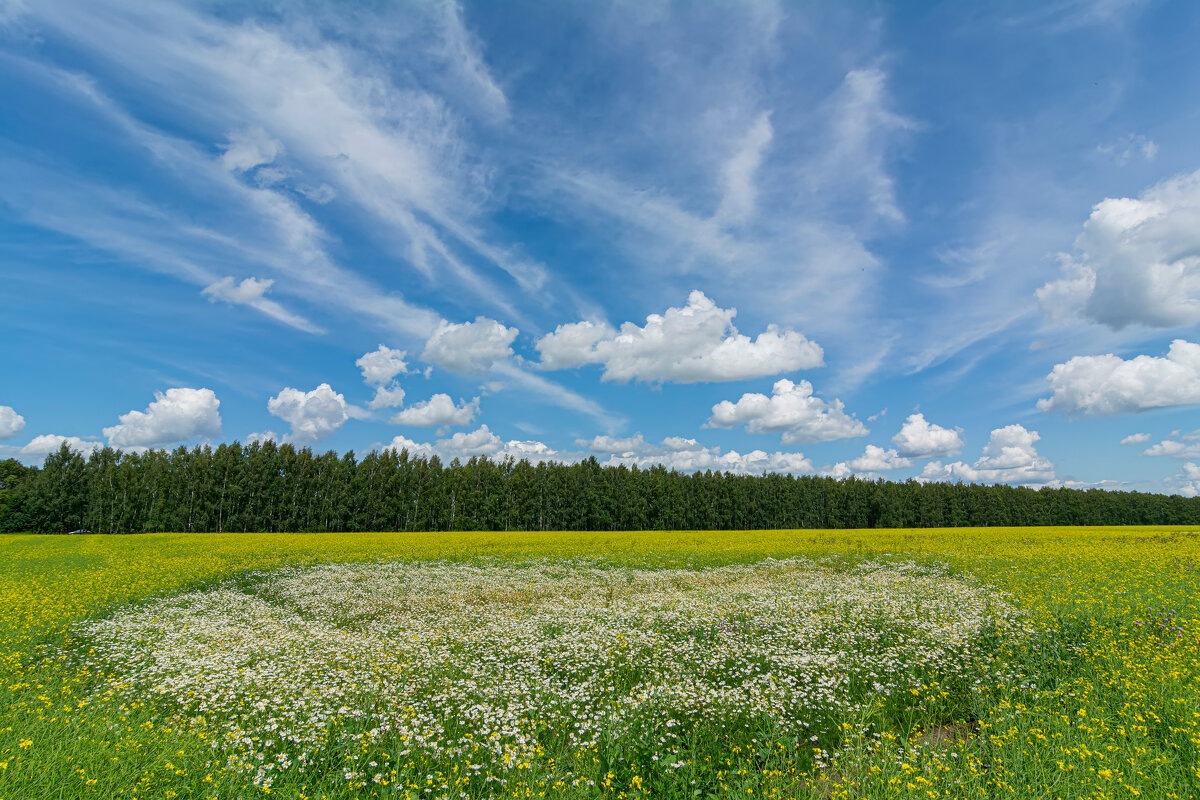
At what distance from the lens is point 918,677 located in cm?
973

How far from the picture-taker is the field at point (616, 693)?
6.36 m

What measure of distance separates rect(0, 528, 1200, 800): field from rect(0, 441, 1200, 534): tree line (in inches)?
2874

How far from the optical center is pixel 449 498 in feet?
305

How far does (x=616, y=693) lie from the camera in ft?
29.8

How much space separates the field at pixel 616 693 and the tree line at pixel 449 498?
240ft

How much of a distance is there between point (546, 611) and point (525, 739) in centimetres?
874

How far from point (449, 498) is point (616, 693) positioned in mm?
88801

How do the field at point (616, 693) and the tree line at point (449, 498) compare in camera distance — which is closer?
the field at point (616, 693)

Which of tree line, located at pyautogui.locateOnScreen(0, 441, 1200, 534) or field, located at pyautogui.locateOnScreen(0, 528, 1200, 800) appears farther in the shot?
tree line, located at pyautogui.locateOnScreen(0, 441, 1200, 534)

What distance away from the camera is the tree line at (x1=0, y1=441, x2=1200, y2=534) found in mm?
81375

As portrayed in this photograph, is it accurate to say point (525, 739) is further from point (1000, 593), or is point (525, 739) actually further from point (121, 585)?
point (121, 585)

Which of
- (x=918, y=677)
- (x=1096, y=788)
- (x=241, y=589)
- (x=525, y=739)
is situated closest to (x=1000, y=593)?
(x=918, y=677)

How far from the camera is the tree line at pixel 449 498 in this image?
267ft

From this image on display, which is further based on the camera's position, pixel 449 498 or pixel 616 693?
pixel 449 498
